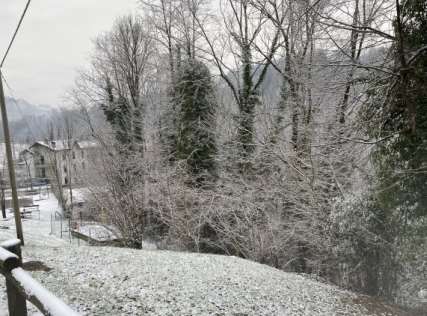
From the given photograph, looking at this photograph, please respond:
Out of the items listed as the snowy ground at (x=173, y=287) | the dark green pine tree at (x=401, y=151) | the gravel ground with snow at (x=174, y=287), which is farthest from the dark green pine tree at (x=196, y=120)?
the dark green pine tree at (x=401, y=151)

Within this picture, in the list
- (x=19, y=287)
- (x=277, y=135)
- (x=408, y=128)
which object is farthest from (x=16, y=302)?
(x=277, y=135)

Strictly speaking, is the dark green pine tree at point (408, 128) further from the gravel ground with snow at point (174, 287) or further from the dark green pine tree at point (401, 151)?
the gravel ground with snow at point (174, 287)

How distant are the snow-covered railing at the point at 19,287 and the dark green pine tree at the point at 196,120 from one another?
10.7 meters

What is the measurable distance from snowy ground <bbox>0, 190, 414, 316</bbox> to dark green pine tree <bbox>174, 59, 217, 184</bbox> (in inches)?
272

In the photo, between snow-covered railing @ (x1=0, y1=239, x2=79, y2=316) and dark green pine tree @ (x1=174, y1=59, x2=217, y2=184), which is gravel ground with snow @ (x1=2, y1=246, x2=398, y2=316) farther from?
dark green pine tree @ (x1=174, y1=59, x2=217, y2=184)

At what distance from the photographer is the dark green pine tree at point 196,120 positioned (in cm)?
1358

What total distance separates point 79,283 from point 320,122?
7188 millimetres

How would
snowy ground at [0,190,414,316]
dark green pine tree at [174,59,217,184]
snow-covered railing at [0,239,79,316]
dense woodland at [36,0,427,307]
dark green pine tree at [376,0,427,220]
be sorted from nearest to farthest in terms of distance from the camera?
snow-covered railing at [0,239,79,316]
snowy ground at [0,190,414,316]
dark green pine tree at [376,0,427,220]
dense woodland at [36,0,427,307]
dark green pine tree at [174,59,217,184]

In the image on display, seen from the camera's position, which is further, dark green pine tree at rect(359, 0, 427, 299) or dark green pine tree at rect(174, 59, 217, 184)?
dark green pine tree at rect(174, 59, 217, 184)

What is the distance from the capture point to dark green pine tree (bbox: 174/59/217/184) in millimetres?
13578

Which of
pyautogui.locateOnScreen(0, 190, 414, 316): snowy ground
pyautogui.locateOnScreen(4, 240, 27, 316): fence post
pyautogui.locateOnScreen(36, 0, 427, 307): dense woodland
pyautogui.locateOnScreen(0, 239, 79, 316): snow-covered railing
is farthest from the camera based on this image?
pyautogui.locateOnScreen(36, 0, 427, 307): dense woodland

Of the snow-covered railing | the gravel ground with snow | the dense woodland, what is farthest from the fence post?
the dense woodland

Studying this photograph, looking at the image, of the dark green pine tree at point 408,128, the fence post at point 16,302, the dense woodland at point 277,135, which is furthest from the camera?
the dense woodland at point 277,135

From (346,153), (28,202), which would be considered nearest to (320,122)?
(346,153)
